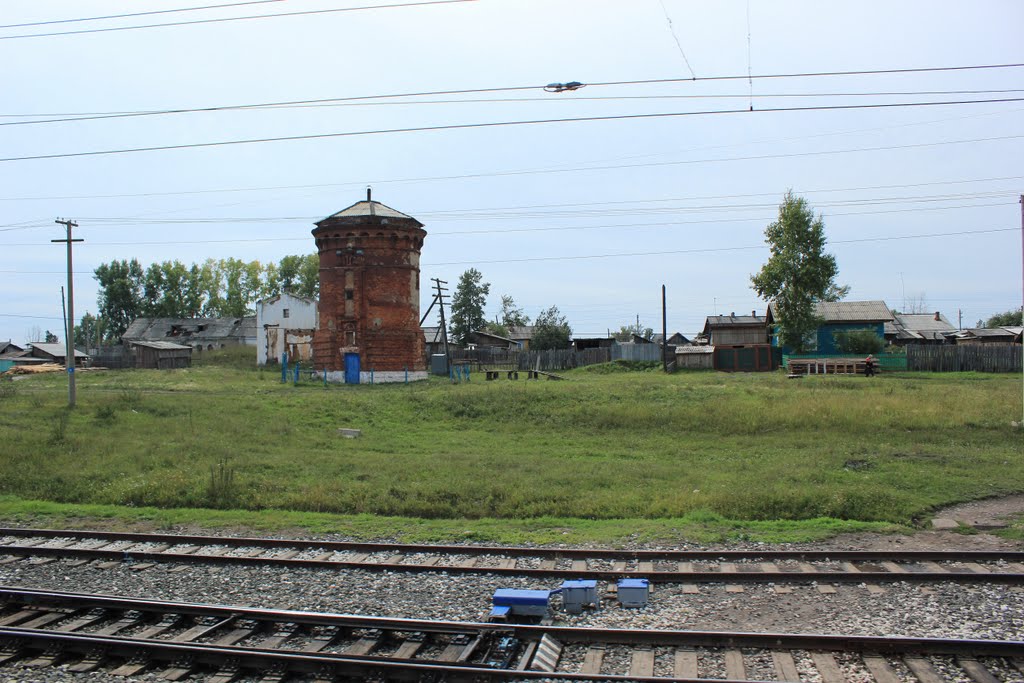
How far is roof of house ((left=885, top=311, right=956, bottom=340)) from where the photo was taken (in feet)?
222

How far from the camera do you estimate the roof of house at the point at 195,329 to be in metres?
86.2

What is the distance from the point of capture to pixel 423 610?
8602mm

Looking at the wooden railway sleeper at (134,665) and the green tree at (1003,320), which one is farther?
the green tree at (1003,320)

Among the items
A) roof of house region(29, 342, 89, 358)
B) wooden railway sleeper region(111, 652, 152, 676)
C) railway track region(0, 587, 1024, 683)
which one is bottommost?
wooden railway sleeper region(111, 652, 152, 676)

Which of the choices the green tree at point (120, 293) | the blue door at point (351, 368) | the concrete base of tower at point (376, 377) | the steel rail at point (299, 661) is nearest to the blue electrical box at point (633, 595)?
the steel rail at point (299, 661)

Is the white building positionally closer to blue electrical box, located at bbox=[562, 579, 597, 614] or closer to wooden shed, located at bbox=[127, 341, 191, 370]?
wooden shed, located at bbox=[127, 341, 191, 370]

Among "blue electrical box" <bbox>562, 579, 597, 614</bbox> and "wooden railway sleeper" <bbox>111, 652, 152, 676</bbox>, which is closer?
"wooden railway sleeper" <bbox>111, 652, 152, 676</bbox>

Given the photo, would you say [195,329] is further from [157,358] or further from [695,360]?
[695,360]

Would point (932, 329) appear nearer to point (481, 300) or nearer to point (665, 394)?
point (481, 300)

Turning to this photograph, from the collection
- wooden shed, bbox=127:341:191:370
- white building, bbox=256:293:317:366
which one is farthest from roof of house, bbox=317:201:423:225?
wooden shed, bbox=127:341:191:370

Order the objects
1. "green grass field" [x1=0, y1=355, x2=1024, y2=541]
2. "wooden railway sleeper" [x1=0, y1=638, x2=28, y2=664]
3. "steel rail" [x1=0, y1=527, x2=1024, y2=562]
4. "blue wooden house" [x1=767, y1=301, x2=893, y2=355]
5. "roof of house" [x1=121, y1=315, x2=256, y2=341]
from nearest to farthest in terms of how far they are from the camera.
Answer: "wooden railway sleeper" [x1=0, y1=638, x2=28, y2=664] → "steel rail" [x1=0, y1=527, x2=1024, y2=562] → "green grass field" [x1=0, y1=355, x2=1024, y2=541] → "blue wooden house" [x1=767, y1=301, x2=893, y2=355] → "roof of house" [x1=121, y1=315, x2=256, y2=341]

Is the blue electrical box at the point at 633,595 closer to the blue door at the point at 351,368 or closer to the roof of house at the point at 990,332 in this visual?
the blue door at the point at 351,368

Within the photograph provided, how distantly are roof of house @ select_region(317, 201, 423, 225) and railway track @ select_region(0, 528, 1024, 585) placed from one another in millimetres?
30297

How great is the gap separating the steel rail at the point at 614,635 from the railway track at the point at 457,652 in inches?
0.4
